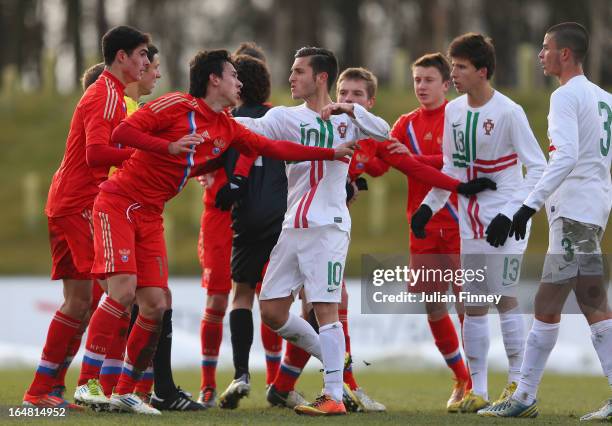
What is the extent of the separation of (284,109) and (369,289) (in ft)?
9.63

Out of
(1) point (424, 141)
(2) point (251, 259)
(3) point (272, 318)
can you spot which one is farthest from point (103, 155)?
(1) point (424, 141)

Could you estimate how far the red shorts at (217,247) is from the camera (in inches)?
351

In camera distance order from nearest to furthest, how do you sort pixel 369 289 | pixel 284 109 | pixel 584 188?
pixel 584 188
pixel 284 109
pixel 369 289

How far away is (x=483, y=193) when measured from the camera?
810 centimetres

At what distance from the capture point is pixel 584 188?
289 inches

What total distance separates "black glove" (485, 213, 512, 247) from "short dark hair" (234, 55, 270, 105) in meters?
2.19

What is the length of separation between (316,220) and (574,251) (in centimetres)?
161

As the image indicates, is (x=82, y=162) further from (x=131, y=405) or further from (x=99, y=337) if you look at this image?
(x=131, y=405)

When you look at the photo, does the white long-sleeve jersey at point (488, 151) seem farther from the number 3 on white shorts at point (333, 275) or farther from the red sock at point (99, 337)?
the red sock at point (99, 337)

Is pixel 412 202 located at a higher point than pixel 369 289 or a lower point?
higher

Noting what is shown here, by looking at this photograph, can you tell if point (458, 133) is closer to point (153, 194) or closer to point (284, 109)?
point (284, 109)

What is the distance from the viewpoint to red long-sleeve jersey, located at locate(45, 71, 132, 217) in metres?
7.45

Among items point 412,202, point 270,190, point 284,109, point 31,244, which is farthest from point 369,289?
point 31,244

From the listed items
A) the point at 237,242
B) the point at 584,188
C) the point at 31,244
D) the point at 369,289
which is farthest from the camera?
the point at 31,244
